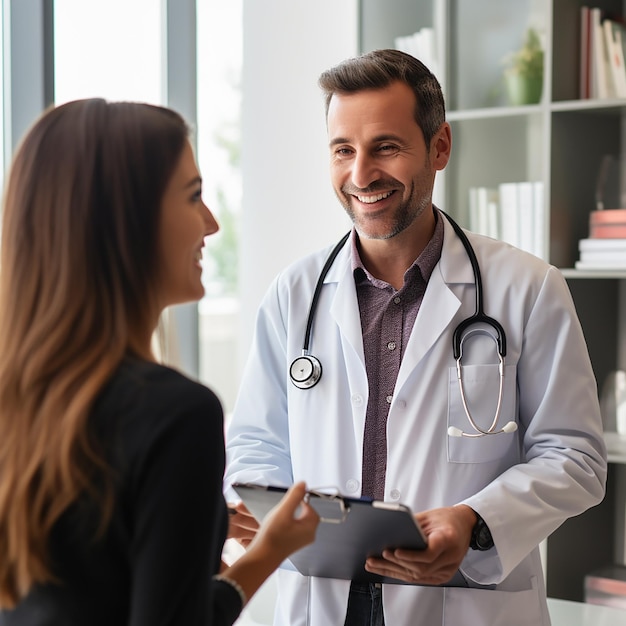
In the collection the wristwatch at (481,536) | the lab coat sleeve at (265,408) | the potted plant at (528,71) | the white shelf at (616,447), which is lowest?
the white shelf at (616,447)

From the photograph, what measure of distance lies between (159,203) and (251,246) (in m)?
2.31

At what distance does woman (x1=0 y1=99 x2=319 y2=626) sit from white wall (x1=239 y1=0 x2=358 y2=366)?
2.19 m

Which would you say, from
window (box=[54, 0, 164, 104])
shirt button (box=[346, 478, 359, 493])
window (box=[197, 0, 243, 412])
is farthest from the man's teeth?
window (box=[197, 0, 243, 412])

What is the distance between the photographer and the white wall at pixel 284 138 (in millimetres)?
3162

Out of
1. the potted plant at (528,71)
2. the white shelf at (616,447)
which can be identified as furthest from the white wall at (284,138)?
the white shelf at (616,447)

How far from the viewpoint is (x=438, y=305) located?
5.55 feet

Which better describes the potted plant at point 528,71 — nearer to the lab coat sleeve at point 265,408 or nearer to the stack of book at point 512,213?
the stack of book at point 512,213

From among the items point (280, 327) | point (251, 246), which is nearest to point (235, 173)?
point (251, 246)

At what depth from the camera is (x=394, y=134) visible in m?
1.74

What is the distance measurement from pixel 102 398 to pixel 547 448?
93 cm

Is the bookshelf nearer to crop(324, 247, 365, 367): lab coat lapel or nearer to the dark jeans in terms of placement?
crop(324, 247, 365, 367): lab coat lapel

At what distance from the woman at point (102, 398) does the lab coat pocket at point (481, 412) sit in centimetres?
68

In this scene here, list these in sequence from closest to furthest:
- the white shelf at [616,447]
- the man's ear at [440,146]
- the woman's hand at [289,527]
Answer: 1. the woman's hand at [289,527]
2. the man's ear at [440,146]
3. the white shelf at [616,447]

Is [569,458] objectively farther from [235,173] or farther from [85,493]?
[235,173]
